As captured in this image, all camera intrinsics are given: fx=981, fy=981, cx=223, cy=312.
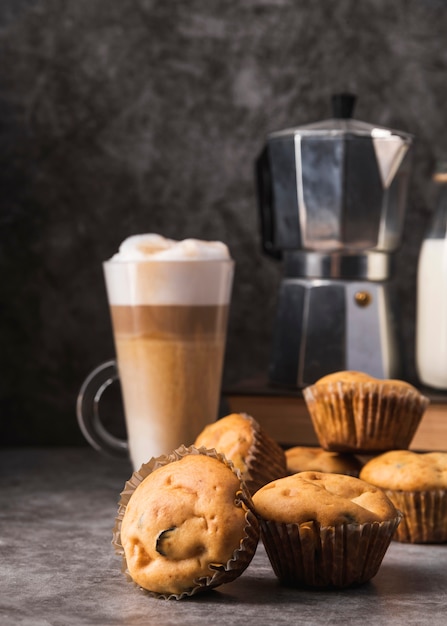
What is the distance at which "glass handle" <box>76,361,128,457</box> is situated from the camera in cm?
145

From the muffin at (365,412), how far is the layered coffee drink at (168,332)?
200 mm

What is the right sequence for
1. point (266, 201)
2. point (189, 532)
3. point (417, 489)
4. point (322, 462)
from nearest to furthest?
1. point (189, 532)
2. point (417, 489)
3. point (322, 462)
4. point (266, 201)

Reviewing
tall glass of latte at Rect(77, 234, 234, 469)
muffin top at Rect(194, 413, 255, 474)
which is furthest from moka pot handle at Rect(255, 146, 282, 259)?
muffin top at Rect(194, 413, 255, 474)

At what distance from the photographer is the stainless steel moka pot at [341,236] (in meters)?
1.45

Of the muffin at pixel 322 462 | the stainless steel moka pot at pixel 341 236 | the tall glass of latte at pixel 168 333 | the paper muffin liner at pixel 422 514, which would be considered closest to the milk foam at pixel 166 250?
the tall glass of latte at pixel 168 333

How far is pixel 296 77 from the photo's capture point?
1.73 meters

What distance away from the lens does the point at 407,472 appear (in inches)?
43.4

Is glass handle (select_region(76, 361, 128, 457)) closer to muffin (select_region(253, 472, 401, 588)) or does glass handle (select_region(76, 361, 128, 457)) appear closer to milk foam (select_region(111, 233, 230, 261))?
milk foam (select_region(111, 233, 230, 261))

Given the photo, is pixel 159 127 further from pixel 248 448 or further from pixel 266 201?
pixel 248 448

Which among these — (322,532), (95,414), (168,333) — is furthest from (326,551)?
(95,414)

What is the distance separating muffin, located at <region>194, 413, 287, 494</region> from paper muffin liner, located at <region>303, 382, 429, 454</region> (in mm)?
79

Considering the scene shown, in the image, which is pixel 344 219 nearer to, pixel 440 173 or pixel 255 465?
pixel 440 173

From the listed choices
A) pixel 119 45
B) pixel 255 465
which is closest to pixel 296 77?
pixel 119 45

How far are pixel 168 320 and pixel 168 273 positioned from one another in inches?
2.5
